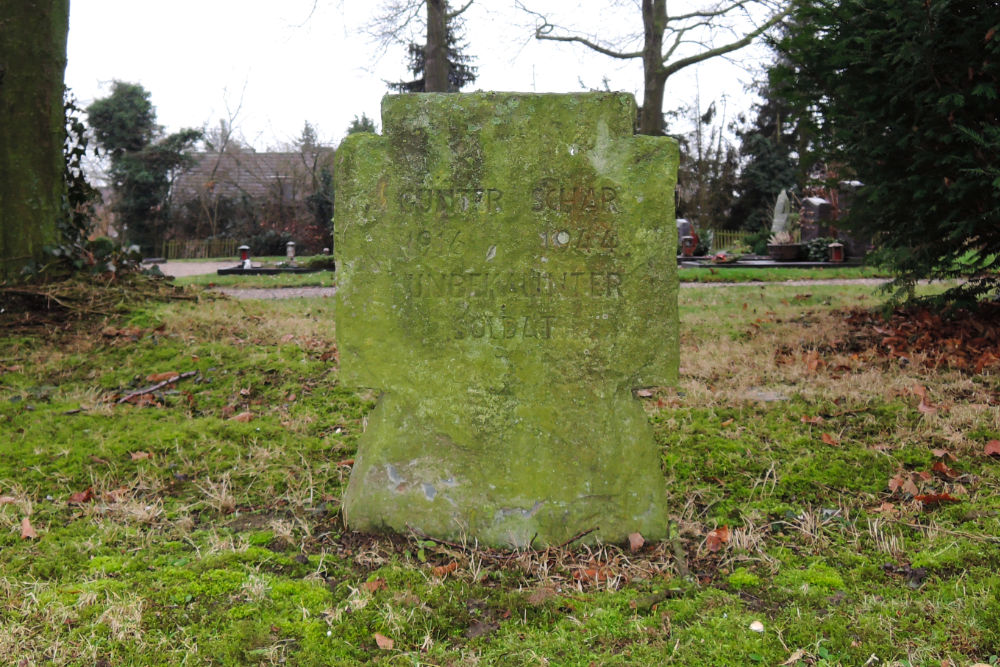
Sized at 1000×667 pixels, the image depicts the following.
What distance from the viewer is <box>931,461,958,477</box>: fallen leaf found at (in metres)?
3.51

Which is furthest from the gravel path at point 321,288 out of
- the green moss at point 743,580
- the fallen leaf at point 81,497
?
the green moss at point 743,580

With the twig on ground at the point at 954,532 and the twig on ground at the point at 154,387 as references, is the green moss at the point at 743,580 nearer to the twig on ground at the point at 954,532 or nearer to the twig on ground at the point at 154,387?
the twig on ground at the point at 954,532

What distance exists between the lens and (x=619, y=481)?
3.20 m

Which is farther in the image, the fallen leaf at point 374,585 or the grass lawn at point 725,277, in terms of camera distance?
the grass lawn at point 725,277

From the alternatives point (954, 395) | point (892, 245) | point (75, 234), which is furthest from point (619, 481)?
point (75, 234)

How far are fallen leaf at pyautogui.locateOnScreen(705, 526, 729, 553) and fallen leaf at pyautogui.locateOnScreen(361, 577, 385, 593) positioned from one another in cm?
144

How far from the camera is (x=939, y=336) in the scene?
612 cm

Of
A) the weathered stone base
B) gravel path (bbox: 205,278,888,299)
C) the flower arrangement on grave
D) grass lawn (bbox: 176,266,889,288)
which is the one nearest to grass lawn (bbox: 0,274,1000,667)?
the weathered stone base

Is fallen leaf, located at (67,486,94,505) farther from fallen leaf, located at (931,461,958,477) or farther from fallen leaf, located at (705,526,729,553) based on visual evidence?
fallen leaf, located at (931,461,958,477)

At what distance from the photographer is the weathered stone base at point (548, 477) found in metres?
3.20

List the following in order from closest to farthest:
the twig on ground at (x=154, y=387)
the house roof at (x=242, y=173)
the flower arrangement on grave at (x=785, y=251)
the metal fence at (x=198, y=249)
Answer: the twig on ground at (x=154, y=387) → the flower arrangement on grave at (x=785, y=251) → the metal fence at (x=198, y=249) → the house roof at (x=242, y=173)

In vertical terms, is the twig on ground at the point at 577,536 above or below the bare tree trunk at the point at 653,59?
below

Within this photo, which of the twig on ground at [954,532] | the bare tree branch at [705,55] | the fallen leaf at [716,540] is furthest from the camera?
the bare tree branch at [705,55]

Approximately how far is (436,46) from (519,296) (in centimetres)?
1289
